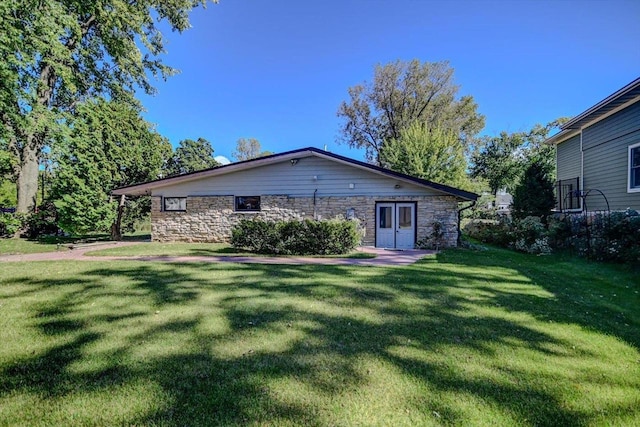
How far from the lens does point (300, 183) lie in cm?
1362

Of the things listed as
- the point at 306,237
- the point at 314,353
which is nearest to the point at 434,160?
the point at 306,237

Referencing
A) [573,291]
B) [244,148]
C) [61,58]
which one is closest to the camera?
[573,291]

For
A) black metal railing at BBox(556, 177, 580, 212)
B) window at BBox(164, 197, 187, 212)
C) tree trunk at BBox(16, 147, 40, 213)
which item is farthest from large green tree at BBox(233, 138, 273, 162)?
black metal railing at BBox(556, 177, 580, 212)

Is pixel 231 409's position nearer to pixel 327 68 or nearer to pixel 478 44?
pixel 478 44

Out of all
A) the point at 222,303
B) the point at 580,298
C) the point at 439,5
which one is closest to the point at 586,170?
the point at 439,5

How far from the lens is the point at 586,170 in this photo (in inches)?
518

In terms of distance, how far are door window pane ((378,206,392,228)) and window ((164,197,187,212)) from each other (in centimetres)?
915

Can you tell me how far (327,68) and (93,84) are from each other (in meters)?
14.9

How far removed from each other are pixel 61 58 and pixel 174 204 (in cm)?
709

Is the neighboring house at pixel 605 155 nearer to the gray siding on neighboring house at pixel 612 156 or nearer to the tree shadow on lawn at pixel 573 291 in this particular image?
the gray siding on neighboring house at pixel 612 156

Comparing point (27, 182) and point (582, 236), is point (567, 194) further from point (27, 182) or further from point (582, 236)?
point (27, 182)

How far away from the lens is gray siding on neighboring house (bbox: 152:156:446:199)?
512 inches

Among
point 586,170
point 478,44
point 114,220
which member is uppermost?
point 478,44

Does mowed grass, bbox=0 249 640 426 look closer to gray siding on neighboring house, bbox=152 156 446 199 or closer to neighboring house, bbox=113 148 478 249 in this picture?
neighboring house, bbox=113 148 478 249
